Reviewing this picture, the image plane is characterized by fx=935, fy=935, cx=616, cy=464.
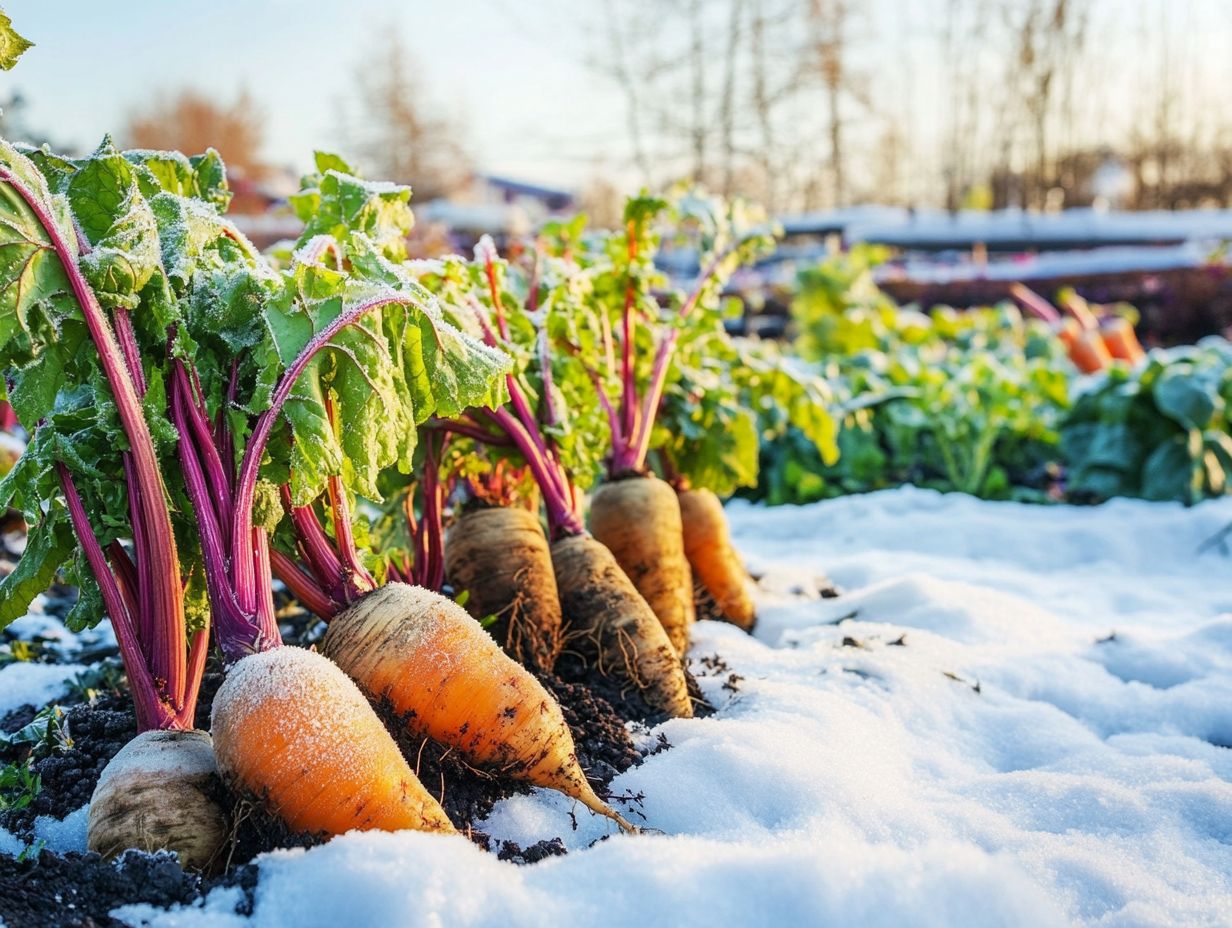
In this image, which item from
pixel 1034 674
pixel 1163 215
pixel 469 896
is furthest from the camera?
pixel 1163 215

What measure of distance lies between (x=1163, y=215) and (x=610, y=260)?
19.7 m

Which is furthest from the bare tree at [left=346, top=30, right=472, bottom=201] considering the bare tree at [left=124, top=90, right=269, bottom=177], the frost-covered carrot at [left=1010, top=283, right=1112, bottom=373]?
the frost-covered carrot at [left=1010, top=283, right=1112, bottom=373]

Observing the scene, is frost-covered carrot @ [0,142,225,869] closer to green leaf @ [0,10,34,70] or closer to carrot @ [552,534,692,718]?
green leaf @ [0,10,34,70]

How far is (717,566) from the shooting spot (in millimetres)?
3080

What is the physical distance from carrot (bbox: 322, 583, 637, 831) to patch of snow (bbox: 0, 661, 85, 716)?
3.52 ft

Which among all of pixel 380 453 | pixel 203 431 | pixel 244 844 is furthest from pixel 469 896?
pixel 203 431

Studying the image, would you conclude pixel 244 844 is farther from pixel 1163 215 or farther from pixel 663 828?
pixel 1163 215

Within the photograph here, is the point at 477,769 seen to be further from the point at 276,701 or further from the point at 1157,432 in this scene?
the point at 1157,432

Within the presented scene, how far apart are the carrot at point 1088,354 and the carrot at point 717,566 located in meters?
5.56

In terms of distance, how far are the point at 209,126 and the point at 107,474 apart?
44188 mm

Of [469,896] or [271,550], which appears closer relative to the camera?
[469,896]

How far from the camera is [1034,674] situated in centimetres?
259

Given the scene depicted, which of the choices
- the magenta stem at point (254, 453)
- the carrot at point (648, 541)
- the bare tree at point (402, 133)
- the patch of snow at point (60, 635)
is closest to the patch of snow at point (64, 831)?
the magenta stem at point (254, 453)

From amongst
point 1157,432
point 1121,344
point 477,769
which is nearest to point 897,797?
point 477,769
